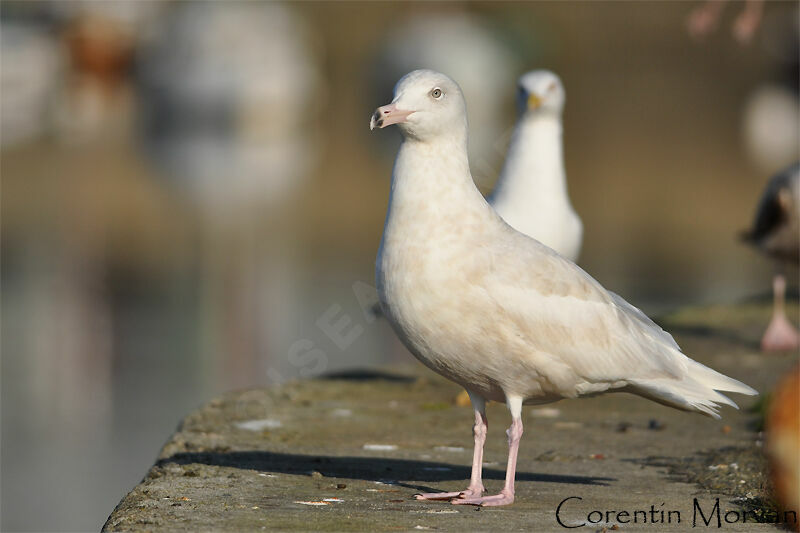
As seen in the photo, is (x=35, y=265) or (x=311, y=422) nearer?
(x=311, y=422)

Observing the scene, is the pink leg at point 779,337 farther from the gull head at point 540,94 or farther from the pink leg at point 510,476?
the pink leg at point 510,476

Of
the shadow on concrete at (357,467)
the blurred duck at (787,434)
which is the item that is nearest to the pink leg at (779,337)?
the shadow on concrete at (357,467)

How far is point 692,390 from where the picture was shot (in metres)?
6.40

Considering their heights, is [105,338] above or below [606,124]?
below

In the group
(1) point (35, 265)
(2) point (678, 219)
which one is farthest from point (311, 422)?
(2) point (678, 219)

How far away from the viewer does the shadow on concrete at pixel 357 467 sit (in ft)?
23.0

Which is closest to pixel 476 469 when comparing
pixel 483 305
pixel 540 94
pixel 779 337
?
pixel 483 305

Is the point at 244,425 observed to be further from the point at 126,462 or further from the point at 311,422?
the point at 126,462

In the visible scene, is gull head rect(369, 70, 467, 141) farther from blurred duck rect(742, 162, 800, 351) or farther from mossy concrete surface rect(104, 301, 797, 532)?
blurred duck rect(742, 162, 800, 351)

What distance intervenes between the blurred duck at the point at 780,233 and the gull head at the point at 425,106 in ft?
17.6

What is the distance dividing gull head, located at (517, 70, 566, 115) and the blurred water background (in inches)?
128

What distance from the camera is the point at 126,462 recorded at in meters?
11.8

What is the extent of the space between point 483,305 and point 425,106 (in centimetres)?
101

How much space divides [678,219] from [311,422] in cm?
1837
